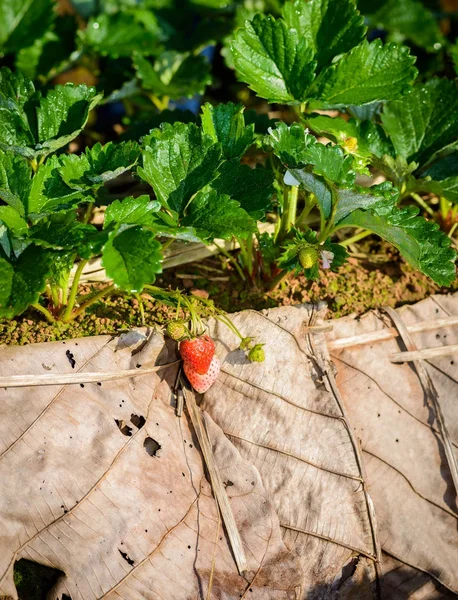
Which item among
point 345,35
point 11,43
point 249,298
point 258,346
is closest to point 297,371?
point 258,346

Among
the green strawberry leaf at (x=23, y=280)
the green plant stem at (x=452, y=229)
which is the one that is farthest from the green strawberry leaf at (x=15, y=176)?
the green plant stem at (x=452, y=229)

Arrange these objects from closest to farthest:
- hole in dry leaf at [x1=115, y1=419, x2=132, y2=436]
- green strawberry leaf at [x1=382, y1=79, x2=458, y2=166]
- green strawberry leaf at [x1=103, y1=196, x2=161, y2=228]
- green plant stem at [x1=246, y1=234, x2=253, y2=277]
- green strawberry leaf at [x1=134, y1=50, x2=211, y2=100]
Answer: green strawberry leaf at [x1=103, y1=196, x2=161, y2=228]
hole in dry leaf at [x1=115, y1=419, x2=132, y2=436]
green plant stem at [x1=246, y1=234, x2=253, y2=277]
green strawberry leaf at [x1=382, y1=79, x2=458, y2=166]
green strawberry leaf at [x1=134, y1=50, x2=211, y2=100]

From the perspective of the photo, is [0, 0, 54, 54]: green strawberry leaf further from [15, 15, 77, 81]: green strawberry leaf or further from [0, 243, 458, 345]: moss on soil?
[0, 243, 458, 345]: moss on soil

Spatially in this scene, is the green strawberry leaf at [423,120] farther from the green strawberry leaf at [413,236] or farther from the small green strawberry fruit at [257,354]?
the small green strawberry fruit at [257,354]

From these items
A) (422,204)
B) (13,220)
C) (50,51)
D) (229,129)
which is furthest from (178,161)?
(50,51)

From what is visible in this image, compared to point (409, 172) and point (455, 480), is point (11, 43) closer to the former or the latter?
point (409, 172)

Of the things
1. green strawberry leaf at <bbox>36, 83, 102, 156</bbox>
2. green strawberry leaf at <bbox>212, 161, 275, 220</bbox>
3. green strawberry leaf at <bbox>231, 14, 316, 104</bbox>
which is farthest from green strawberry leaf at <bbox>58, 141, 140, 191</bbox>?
green strawberry leaf at <bbox>231, 14, 316, 104</bbox>

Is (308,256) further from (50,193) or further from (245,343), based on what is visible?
Result: (50,193)
